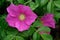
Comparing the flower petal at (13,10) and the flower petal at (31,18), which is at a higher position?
the flower petal at (13,10)

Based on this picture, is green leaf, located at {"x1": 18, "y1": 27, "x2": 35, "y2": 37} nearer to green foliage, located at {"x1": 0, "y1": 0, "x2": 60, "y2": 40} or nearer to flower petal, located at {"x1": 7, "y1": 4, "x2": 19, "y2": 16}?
green foliage, located at {"x1": 0, "y1": 0, "x2": 60, "y2": 40}

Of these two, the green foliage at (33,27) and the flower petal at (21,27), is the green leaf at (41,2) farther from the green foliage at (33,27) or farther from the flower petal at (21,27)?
the flower petal at (21,27)

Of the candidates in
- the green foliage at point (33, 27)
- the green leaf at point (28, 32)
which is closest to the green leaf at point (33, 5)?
the green foliage at point (33, 27)

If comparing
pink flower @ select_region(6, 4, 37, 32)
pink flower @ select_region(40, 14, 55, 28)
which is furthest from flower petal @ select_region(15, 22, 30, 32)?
pink flower @ select_region(40, 14, 55, 28)

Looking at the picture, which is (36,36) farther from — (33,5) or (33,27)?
(33,5)

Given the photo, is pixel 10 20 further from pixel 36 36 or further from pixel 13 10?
pixel 36 36

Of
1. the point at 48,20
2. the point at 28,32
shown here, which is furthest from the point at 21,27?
the point at 48,20

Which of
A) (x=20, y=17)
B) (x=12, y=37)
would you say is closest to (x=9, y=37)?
(x=12, y=37)

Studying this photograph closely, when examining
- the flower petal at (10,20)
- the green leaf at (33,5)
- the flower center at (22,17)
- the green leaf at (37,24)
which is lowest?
the green leaf at (37,24)

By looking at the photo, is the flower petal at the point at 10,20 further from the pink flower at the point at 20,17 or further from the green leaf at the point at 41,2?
the green leaf at the point at 41,2

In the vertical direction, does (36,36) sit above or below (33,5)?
below
